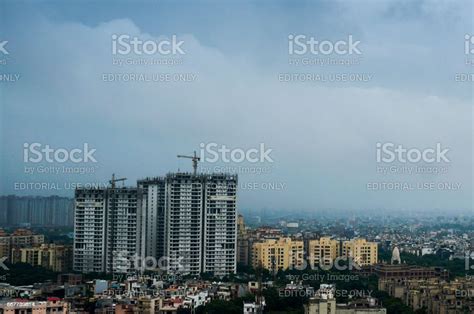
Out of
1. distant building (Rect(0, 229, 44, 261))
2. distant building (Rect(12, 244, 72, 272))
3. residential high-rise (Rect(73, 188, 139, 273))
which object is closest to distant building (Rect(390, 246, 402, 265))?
residential high-rise (Rect(73, 188, 139, 273))

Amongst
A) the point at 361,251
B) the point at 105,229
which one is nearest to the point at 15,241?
the point at 105,229

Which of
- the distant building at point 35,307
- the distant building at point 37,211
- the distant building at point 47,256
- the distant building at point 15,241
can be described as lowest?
the distant building at point 35,307

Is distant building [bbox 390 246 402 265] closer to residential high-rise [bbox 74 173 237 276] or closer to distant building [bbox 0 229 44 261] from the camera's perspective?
residential high-rise [bbox 74 173 237 276]

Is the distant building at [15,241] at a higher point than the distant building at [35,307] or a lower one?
higher

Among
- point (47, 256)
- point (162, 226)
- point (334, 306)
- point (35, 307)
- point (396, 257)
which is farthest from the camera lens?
point (396, 257)

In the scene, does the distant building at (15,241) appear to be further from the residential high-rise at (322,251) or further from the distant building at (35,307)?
the residential high-rise at (322,251)

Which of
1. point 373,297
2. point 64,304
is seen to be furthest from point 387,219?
point 64,304

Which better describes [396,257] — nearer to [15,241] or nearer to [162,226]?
[162,226]

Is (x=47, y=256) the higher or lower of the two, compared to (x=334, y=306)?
higher

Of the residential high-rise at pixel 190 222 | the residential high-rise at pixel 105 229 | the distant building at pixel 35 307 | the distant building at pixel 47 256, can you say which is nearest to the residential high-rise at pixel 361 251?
the residential high-rise at pixel 190 222
